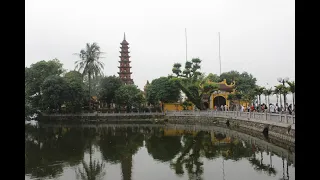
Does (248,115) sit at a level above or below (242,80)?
below

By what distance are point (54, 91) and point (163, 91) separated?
16224 millimetres

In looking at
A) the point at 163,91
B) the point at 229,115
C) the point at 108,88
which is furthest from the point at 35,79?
the point at 229,115

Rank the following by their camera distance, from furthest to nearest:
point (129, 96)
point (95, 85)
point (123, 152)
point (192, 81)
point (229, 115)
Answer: point (95, 85), point (129, 96), point (192, 81), point (229, 115), point (123, 152)

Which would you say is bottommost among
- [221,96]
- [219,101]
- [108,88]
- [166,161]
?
[166,161]

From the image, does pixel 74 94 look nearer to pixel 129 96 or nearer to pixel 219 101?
pixel 129 96

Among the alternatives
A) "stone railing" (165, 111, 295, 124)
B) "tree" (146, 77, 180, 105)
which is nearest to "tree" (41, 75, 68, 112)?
"tree" (146, 77, 180, 105)

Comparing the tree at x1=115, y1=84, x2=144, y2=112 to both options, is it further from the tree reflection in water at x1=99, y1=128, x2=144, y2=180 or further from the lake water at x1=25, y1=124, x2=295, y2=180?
the lake water at x1=25, y1=124, x2=295, y2=180

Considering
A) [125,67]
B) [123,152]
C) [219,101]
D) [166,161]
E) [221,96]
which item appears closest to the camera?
[166,161]

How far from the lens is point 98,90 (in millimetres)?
46250

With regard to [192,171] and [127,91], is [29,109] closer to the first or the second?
[127,91]

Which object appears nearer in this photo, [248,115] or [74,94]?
[248,115]

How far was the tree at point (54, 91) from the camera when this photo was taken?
4100cm

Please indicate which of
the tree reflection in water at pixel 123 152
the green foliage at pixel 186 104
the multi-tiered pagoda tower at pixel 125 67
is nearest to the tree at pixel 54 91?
the multi-tiered pagoda tower at pixel 125 67
